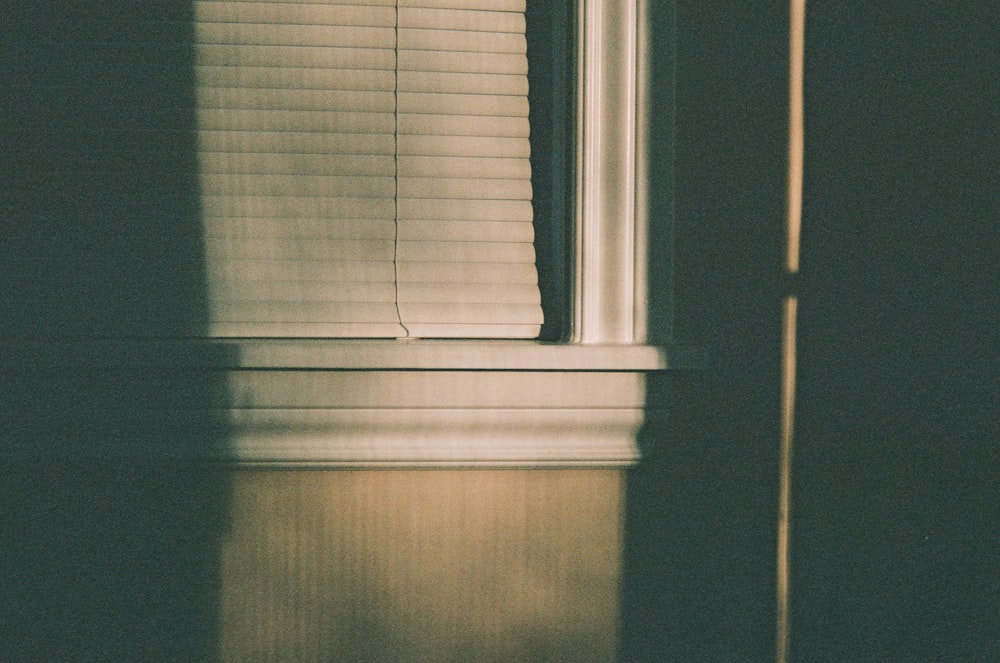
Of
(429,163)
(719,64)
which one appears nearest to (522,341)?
(429,163)

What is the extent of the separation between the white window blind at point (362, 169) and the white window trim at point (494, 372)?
8 cm

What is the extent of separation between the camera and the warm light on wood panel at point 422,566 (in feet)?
4.31

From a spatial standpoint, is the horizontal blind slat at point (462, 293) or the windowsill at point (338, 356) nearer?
the windowsill at point (338, 356)

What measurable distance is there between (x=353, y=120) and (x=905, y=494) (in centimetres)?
115

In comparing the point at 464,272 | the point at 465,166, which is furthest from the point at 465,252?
the point at 465,166

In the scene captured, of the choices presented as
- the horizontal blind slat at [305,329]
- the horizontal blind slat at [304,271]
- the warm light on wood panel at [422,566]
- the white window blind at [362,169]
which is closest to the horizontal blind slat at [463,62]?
the white window blind at [362,169]

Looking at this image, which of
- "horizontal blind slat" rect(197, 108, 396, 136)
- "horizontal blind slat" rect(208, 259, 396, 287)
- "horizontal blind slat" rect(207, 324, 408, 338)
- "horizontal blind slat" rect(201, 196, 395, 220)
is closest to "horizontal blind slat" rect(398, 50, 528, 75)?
"horizontal blind slat" rect(197, 108, 396, 136)

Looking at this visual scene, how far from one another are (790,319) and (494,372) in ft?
1.78

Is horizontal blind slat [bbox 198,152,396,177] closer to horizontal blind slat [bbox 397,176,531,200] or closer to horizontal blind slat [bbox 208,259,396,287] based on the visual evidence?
horizontal blind slat [bbox 397,176,531,200]

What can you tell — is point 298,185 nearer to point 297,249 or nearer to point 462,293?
point 297,249

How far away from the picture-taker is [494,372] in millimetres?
1279

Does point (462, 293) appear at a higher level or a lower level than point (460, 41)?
lower

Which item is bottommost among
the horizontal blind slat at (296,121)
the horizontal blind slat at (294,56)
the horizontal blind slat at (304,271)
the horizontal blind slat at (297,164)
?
the horizontal blind slat at (304,271)

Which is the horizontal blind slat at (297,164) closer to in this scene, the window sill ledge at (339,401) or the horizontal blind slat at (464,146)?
the horizontal blind slat at (464,146)
